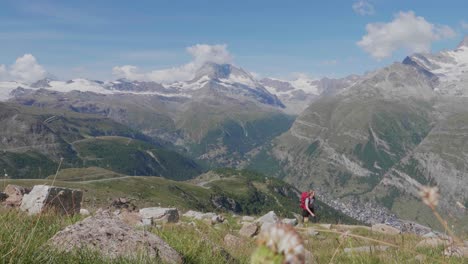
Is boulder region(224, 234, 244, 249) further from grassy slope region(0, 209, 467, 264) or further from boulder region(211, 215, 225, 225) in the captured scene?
boulder region(211, 215, 225, 225)

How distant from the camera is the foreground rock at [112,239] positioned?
627 cm

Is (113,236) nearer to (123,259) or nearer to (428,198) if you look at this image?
(123,259)

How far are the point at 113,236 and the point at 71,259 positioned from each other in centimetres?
210

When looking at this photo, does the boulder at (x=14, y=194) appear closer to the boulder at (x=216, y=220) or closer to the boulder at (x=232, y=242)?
the boulder at (x=232, y=242)

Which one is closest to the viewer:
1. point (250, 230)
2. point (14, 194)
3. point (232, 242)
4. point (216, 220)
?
point (232, 242)

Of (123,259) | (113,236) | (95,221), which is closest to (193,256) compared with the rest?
(113,236)

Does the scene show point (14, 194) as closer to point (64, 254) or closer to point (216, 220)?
point (216, 220)

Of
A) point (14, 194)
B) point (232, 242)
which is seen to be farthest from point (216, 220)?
point (232, 242)

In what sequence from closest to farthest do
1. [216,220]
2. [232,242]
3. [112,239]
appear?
[112,239], [232,242], [216,220]

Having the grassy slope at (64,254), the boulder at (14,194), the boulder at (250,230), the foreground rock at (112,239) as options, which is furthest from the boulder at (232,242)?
the boulder at (14,194)

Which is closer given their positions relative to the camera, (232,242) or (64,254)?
(64,254)

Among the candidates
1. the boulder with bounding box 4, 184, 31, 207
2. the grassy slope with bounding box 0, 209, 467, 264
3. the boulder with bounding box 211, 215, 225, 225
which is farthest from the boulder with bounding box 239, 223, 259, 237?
the boulder with bounding box 4, 184, 31, 207

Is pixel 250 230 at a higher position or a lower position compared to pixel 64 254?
lower

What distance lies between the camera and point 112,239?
668cm
